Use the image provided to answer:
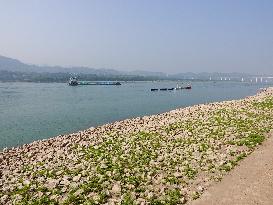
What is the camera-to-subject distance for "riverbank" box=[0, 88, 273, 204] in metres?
18.4

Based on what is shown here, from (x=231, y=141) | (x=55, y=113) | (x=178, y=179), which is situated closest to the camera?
(x=178, y=179)

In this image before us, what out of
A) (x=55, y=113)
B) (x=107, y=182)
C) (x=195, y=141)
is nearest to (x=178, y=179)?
(x=107, y=182)

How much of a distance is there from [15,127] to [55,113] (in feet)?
63.1

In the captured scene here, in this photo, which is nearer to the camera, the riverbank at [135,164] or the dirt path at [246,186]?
the dirt path at [246,186]

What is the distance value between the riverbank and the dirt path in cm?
59

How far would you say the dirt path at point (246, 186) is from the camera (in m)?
16.9

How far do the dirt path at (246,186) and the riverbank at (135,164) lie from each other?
1.95 feet

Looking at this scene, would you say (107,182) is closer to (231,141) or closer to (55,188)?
(55,188)

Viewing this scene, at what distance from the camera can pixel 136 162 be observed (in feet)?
74.5

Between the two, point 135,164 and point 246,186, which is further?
point 135,164

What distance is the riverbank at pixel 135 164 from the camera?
725 inches

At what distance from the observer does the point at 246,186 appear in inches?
725

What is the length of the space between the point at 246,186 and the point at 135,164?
6.39 m

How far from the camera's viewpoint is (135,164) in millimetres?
22297
